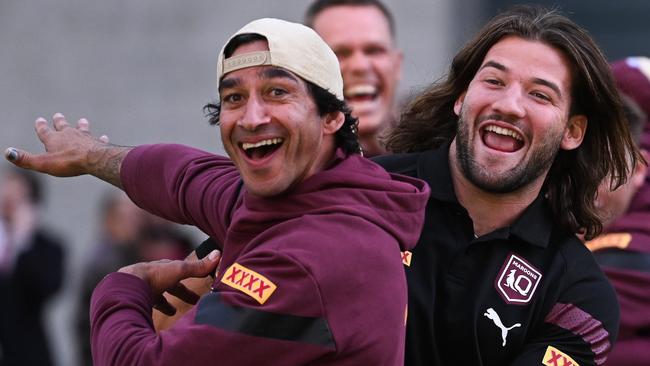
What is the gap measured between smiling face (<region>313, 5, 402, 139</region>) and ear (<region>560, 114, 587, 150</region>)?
1.76m

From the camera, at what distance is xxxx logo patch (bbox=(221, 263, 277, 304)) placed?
11.1ft

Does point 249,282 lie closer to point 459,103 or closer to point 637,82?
point 459,103

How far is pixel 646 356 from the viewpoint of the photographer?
516cm

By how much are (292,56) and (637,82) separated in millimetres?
2515

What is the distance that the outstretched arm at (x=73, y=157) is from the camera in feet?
13.2

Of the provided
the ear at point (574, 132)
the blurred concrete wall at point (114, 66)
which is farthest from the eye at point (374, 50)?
the blurred concrete wall at point (114, 66)

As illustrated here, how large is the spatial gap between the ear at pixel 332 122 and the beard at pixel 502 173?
0.62 meters

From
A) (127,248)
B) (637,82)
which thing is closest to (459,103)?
(637,82)

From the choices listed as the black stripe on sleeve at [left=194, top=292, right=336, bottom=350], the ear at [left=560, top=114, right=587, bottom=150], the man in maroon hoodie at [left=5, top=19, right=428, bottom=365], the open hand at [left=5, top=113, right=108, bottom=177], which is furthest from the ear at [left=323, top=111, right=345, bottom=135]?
the ear at [left=560, top=114, right=587, bottom=150]

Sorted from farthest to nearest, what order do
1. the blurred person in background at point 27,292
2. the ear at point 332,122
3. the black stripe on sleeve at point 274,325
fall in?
the blurred person in background at point 27,292 → the ear at point 332,122 → the black stripe on sleeve at point 274,325

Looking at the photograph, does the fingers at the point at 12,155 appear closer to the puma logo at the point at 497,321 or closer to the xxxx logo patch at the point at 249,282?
the xxxx logo patch at the point at 249,282

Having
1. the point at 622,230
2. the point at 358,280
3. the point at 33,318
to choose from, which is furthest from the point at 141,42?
the point at 358,280

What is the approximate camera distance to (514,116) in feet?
13.5

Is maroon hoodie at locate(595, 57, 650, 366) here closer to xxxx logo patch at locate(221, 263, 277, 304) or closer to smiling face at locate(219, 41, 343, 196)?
smiling face at locate(219, 41, 343, 196)
